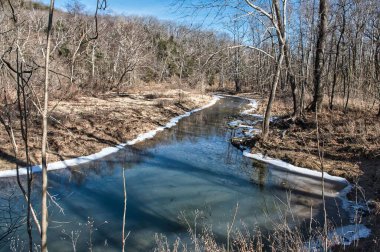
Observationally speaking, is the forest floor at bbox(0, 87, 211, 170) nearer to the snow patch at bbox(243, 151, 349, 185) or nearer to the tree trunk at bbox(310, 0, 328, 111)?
the snow patch at bbox(243, 151, 349, 185)

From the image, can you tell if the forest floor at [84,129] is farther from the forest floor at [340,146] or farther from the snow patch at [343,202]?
the forest floor at [340,146]

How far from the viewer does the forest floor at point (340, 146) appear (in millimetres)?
9727

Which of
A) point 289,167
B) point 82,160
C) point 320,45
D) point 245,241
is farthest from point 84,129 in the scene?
point 320,45

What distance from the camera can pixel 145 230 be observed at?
6.70 meters

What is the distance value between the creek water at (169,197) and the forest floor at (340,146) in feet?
2.57

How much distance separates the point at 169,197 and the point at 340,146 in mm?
7857

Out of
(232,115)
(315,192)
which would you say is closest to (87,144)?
(315,192)

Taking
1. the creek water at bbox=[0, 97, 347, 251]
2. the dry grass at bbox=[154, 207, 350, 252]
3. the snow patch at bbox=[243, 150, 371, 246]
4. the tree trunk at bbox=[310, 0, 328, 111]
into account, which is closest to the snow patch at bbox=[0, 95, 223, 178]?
the creek water at bbox=[0, 97, 347, 251]

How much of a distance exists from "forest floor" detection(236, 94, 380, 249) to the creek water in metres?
0.78

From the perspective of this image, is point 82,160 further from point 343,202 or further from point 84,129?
point 343,202

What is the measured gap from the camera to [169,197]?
→ 8.52m

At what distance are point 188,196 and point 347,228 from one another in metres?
3.81

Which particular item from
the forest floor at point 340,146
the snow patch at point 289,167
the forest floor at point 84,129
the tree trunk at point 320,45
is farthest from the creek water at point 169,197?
the tree trunk at point 320,45

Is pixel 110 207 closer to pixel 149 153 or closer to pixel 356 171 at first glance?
pixel 149 153
